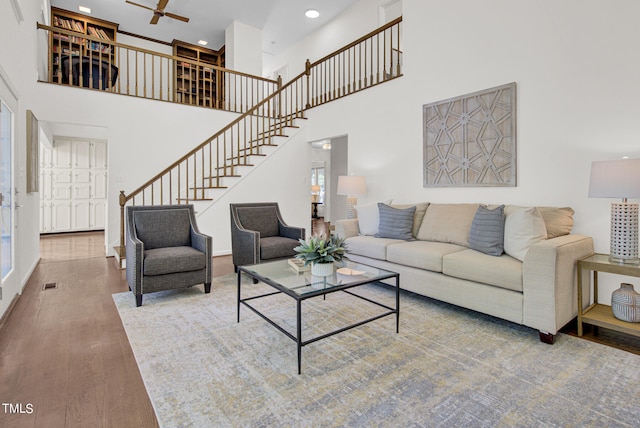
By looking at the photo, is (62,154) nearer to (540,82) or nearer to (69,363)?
(69,363)

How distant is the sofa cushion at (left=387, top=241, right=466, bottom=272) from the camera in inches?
116

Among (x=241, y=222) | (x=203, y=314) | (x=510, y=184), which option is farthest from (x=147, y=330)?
(x=510, y=184)

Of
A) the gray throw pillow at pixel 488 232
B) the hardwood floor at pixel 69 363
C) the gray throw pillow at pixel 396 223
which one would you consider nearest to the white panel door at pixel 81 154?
the hardwood floor at pixel 69 363

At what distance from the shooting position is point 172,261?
3119 mm

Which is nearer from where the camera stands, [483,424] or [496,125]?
[483,424]

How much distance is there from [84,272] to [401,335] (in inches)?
163

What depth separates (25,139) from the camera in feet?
11.8

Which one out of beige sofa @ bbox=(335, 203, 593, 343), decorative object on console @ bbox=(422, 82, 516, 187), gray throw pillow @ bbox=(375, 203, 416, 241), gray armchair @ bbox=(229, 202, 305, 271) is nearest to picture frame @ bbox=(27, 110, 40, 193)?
gray armchair @ bbox=(229, 202, 305, 271)

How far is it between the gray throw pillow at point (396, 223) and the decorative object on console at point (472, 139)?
0.75 m

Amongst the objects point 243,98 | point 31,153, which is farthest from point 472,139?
point 243,98

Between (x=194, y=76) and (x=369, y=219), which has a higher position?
(x=194, y=76)

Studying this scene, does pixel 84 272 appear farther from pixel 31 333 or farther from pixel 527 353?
pixel 527 353

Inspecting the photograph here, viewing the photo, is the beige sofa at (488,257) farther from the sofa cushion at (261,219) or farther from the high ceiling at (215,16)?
the high ceiling at (215,16)

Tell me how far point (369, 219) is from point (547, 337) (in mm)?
2143
